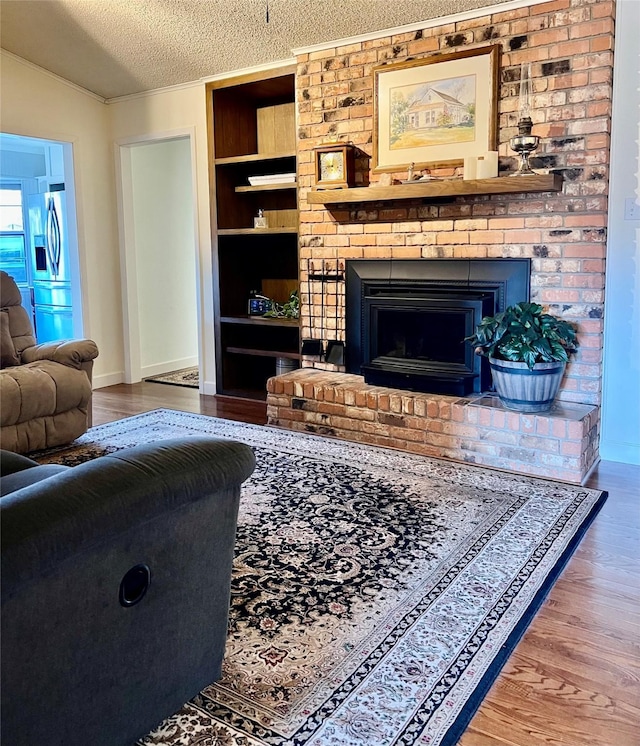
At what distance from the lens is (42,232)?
249 inches

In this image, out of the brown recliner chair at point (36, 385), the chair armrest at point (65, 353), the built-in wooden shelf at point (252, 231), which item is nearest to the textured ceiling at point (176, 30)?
the built-in wooden shelf at point (252, 231)

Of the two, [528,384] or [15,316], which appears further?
[15,316]

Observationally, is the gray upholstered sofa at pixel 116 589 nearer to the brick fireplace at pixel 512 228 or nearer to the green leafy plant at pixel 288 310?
the brick fireplace at pixel 512 228

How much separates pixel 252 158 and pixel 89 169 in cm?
159

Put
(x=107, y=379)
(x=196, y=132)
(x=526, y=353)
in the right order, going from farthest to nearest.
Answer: (x=107, y=379) < (x=196, y=132) < (x=526, y=353)

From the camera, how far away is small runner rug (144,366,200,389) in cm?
569

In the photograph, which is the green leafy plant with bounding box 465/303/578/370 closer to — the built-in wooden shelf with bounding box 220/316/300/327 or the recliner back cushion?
the built-in wooden shelf with bounding box 220/316/300/327

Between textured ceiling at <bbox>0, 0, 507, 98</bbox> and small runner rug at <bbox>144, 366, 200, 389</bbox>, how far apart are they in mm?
2376

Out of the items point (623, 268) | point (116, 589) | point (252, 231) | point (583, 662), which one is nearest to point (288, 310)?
point (252, 231)

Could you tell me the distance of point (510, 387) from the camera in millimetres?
3299

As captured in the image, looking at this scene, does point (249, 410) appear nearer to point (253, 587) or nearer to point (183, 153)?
point (253, 587)

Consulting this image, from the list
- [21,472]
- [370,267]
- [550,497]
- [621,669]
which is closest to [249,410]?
[370,267]

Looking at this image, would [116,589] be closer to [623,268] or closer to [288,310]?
[623,268]

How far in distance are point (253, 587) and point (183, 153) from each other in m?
5.15
